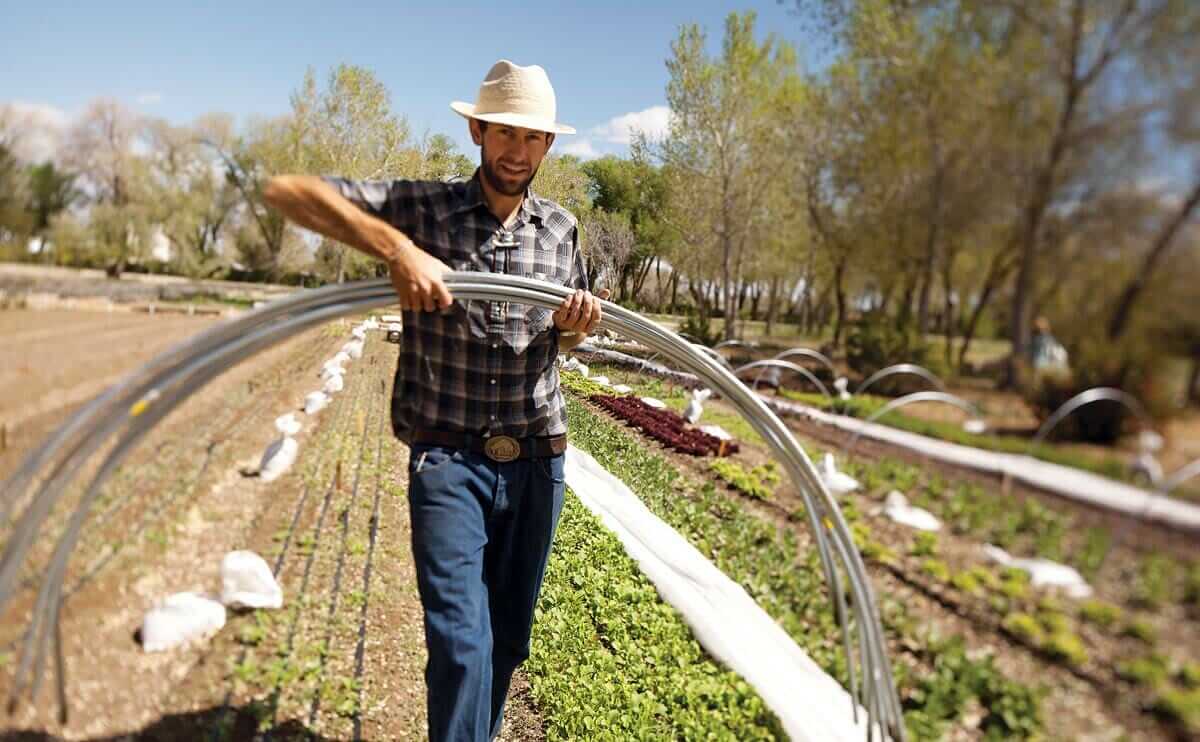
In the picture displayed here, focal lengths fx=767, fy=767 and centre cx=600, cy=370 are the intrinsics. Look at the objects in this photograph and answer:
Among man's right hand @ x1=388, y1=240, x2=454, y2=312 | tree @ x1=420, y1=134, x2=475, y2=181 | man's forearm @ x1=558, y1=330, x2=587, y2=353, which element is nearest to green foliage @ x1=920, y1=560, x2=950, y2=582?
man's forearm @ x1=558, y1=330, x2=587, y2=353

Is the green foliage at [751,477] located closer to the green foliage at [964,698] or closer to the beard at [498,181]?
the green foliage at [964,698]

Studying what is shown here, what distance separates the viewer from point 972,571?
2.18 metres

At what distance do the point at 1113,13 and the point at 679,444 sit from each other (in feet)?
8.64

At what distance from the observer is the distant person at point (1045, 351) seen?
1.98 m

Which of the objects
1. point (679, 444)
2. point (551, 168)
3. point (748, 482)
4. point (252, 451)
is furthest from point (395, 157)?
point (748, 482)

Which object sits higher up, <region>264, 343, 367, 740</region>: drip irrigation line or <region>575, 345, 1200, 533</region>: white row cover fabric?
<region>575, 345, 1200, 533</region>: white row cover fabric

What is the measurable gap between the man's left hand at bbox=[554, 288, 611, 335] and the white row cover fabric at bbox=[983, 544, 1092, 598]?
1395 millimetres

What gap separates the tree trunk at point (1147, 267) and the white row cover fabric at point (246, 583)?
12.5ft

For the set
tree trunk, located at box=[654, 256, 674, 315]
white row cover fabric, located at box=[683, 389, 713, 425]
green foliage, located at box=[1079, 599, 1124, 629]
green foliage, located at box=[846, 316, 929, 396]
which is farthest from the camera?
tree trunk, located at box=[654, 256, 674, 315]

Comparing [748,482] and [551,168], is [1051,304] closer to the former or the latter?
[748,482]

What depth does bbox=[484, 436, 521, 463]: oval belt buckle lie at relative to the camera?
109 inches

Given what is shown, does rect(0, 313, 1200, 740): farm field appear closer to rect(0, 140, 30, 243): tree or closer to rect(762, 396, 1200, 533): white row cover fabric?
rect(762, 396, 1200, 533): white row cover fabric

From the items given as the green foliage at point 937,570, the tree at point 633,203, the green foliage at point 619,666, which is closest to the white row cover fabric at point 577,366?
the tree at point 633,203

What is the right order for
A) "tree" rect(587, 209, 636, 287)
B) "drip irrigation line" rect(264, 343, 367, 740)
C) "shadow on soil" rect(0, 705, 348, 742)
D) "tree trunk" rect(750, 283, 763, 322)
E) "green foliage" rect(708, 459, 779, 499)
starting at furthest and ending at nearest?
"tree" rect(587, 209, 636, 287) → "green foliage" rect(708, 459, 779, 499) → "drip irrigation line" rect(264, 343, 367, 740) → "tree trunk" rect(750, 283, 763, 322) → "shadow on soil" rect(0, 705, 348, 742)
